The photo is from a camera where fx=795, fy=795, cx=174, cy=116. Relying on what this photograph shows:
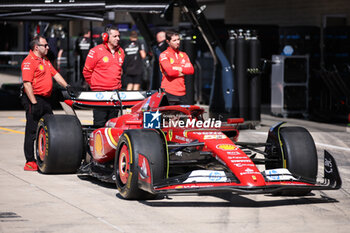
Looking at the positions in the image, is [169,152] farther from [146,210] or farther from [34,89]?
[34,89]

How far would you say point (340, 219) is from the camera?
786 cm

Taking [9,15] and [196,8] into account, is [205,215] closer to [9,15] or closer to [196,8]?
[196,8]

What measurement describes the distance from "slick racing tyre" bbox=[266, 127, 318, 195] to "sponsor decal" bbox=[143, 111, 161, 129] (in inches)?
56.1

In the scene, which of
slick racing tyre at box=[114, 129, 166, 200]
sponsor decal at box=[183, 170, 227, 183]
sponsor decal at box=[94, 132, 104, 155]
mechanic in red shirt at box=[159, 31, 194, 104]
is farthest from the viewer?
mechanic in red shirt at box=[159, 31, 194, 104]

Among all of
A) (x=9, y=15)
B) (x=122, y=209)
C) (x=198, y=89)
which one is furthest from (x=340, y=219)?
(x=198, y=89)

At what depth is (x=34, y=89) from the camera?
10977 millimetres

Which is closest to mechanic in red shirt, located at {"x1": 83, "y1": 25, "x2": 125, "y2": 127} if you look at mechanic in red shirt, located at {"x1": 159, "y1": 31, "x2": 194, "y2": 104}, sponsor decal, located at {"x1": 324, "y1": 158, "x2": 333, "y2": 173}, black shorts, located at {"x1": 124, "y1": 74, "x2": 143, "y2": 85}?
mechanic in red shirt, located at {"x1": 159, "y1": 31, "x2": 194, "y2": 104}

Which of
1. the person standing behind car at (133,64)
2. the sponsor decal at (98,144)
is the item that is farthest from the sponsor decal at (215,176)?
the person standing behind car at (133,64)

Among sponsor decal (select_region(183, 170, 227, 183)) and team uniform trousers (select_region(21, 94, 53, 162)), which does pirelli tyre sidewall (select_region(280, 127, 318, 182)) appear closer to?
sponsor decal (select_region(183, 170, 227, 183))

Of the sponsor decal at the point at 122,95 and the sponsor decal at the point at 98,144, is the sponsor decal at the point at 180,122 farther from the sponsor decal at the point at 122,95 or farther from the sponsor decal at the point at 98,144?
the sponsor decal at the point at 122,95

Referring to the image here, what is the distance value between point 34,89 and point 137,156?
125 inches

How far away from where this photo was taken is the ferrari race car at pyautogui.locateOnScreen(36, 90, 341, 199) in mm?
8172

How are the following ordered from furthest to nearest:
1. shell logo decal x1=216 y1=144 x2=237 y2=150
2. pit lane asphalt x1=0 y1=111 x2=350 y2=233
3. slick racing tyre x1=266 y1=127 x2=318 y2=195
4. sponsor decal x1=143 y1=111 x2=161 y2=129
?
sponsor decal x1=143 y1=111 x2=161 y2=129 → slick racing tyre x1=266 y1=127 x2=318 y2=195 → shell logo decal x1=216 y1=144 x2=237 y2=150 → pit lane asphalt x1=0 y1=111 x2=350 y2=233

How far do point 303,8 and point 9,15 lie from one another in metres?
11.3
